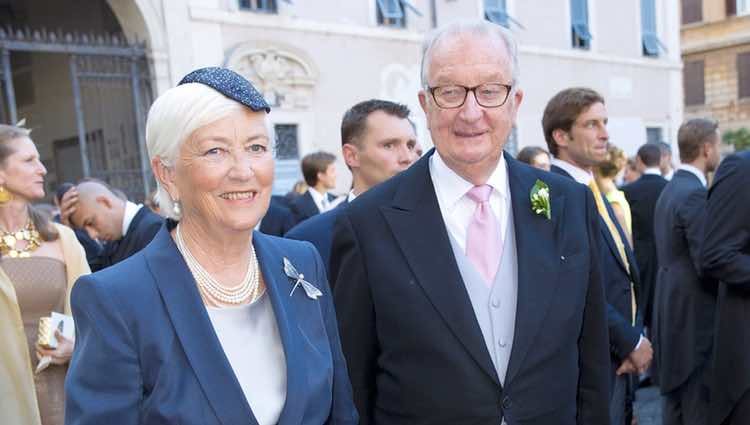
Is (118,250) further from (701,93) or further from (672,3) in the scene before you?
(701,93)

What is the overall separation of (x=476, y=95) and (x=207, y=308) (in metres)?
0.99

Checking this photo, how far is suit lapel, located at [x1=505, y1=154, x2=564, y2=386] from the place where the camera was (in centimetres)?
182

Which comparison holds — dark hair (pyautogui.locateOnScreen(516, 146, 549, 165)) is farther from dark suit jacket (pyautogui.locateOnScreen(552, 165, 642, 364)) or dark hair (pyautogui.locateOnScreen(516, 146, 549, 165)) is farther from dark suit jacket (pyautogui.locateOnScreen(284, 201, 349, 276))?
dark suit jacket (pyautogui.locateOnScreen(284, 201, 349, 276))

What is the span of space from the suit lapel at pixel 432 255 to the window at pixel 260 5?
9.58 metres

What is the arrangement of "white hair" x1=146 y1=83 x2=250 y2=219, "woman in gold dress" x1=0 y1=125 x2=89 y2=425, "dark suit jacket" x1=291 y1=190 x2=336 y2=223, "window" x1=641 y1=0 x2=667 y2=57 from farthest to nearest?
"window" x1=641 y1=0 x2=667 y2=57, "dark suit jacket" x1=291 y1=190 x2=336 y2=223, "woman in gold dress" x1=0 y1=125 x2=89 y2=425, "white hair" x1=146 y1=83 x2=250 y2=219

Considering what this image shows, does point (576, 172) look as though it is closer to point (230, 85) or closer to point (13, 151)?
point (230, 85)

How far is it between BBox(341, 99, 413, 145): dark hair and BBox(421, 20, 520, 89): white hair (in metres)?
1.33

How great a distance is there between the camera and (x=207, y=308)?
1.59 meters

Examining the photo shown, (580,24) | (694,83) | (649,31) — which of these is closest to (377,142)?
(580,24)

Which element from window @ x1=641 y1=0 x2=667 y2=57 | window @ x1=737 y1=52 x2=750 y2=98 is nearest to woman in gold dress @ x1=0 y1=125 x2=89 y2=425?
window @ x1=641 y1=0 x2=667 y2=57

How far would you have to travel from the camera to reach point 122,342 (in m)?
1.40

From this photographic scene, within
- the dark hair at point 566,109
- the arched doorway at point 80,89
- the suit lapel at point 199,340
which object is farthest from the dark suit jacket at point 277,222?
the suit lapel at point 199,340

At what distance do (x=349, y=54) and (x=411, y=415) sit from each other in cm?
1075

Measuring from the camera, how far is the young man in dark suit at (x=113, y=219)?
12.7 ft
